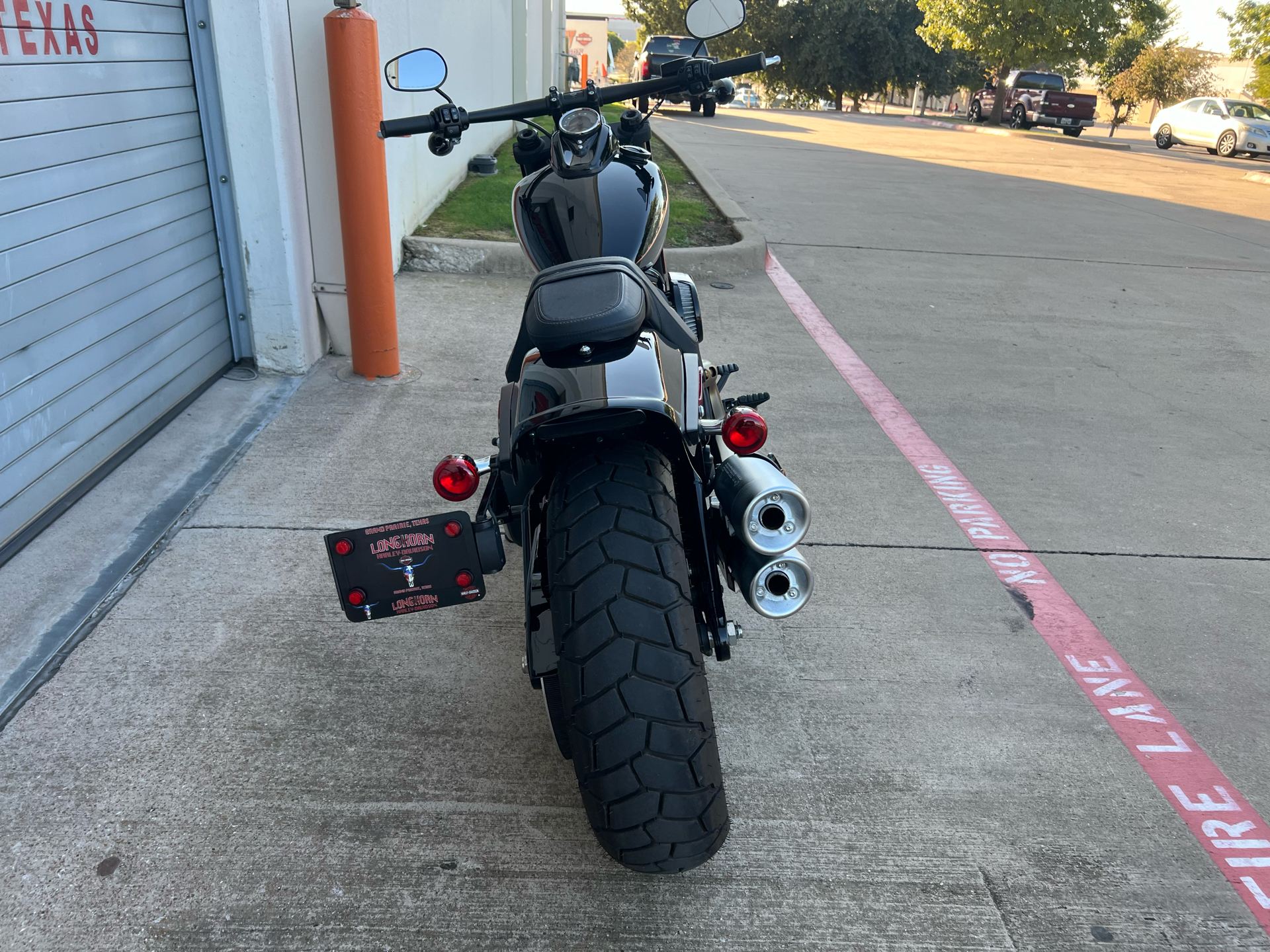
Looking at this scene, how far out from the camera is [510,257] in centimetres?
667

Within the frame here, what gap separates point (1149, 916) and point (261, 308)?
4.43 m

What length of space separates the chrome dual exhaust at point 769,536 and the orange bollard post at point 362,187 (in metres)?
3.14

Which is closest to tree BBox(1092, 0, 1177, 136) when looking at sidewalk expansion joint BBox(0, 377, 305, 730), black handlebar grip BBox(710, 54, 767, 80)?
black handlebar grip BBox(710, 54, 767, 80)

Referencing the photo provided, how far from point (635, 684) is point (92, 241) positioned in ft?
9.96

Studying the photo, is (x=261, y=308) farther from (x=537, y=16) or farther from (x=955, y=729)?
(x=537, y=16)

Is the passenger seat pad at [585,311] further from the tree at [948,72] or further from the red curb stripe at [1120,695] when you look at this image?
the tree at [948,72]

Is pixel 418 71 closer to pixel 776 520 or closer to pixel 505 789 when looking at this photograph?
pixel 776 520

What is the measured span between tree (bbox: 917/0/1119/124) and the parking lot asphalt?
2786 cm

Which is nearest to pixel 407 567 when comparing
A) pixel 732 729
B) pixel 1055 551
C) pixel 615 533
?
pixel 615 533

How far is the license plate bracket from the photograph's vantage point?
6.40 ft

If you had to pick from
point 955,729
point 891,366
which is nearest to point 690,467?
point 955,729

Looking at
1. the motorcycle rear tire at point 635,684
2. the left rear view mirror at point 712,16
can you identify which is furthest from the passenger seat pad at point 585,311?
the left rear view mirror at point 712,16

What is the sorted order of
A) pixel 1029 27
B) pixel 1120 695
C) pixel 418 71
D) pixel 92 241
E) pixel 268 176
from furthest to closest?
1. pixel 1029 27
2. pixel 268 176
3. pixel 92 241
4. pixel 418 71
5. pixel 1120 695

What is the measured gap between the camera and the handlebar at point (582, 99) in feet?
9.42
